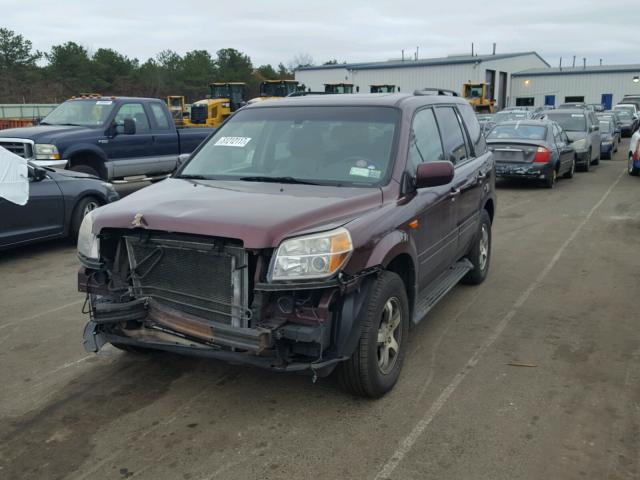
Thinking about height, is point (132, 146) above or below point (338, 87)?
below

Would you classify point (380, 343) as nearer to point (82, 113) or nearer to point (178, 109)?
point (82, 113)

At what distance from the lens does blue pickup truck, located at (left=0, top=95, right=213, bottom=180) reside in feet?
35.4

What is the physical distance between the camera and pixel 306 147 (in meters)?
4.72

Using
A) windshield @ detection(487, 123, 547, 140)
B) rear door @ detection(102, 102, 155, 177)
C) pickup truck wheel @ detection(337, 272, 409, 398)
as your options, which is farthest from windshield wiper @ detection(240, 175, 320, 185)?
windshield @ detection(487, 123, 547, 140)

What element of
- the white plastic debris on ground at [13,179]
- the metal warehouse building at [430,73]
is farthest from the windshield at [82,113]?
the metal warehouse building at [430,73]

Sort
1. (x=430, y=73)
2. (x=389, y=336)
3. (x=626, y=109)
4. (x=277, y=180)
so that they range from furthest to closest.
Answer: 1. (x=430, y=73)
2. (x=626, y=109)
3. (x=277, y=180)
4. (x=389, y=336)

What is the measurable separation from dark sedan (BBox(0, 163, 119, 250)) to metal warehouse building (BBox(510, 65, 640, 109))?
65.2 metres

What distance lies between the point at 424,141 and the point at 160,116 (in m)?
9.42

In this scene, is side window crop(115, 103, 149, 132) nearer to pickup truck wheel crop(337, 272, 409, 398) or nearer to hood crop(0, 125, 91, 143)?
hood crop(0, 125, 91, 143)

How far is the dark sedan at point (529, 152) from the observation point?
14266 mm

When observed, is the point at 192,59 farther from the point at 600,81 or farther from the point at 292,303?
the point at 292,303

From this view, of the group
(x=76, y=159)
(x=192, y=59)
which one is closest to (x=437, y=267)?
(x=76, y=159)

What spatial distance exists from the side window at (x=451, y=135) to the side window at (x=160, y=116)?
864 centimetres

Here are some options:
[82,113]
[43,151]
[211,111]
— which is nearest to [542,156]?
[82,113]
